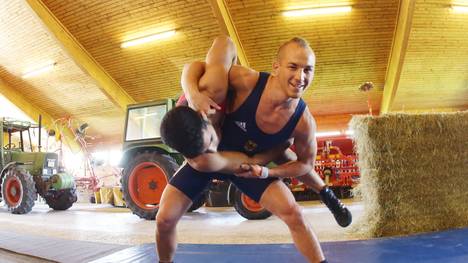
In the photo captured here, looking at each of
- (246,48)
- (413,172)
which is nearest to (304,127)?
(413,172)

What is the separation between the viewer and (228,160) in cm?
136

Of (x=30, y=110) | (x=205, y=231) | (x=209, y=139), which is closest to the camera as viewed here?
(x=209, y=139)

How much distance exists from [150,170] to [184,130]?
9.84ft

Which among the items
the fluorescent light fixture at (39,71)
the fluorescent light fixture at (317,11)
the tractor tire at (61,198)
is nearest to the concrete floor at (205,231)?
the tractor tire at (61,198)

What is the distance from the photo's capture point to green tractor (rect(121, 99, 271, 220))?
12.1ft

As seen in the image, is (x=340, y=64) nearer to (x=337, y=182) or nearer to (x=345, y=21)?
(x=345, y=21)

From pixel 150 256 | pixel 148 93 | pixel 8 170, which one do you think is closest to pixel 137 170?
pixel 150 256

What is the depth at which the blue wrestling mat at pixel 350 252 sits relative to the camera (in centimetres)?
173

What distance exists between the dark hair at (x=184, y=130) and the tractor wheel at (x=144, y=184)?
2685mm

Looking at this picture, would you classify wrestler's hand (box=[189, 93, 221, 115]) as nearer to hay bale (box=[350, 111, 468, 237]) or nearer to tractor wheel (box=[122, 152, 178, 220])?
hay bale (box=[350, 111, 468, 237])

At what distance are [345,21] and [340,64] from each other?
124 centimetres

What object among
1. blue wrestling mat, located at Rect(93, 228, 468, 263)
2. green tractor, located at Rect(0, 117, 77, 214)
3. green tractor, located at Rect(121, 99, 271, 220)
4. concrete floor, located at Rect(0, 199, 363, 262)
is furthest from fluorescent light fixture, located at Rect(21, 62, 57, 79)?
blue wrestling mat, located at Rect(93, 228, 468, 263)

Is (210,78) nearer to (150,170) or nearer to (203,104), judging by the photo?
(203,104)

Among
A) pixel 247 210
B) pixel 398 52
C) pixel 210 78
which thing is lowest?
pixel 247 210
